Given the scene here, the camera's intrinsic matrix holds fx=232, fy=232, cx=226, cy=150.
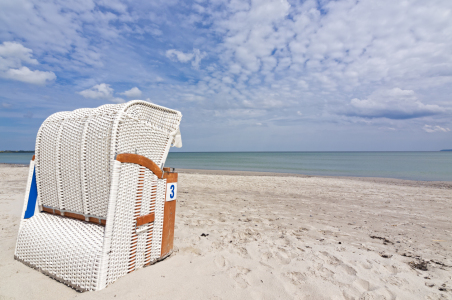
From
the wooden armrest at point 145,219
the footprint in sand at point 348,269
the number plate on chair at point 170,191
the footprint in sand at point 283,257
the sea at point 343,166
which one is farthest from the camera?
the sea at point 343,166

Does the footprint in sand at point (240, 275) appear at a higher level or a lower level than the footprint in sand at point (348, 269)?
lower

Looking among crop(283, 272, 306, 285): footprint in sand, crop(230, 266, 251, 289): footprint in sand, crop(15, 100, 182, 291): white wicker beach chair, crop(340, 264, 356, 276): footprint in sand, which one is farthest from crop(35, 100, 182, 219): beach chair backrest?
crop(340, 264, 356, 276): footprint in sand

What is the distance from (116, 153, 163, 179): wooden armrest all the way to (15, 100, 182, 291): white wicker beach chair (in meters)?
0.01

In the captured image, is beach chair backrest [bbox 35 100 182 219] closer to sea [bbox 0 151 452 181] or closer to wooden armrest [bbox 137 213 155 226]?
wooden armrest [bbox 137 213 155 226]

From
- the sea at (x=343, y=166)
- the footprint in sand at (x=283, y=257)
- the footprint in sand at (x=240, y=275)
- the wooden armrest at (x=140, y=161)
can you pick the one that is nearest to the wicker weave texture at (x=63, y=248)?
the wooden armrest at (x=140, y=161)

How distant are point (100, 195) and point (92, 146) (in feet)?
1.85

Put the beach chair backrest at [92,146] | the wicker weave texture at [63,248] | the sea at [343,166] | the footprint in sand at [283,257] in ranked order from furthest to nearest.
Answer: the sea at [343,166] → the footprint in sand at [283,257] → the beach chair backrest at [92,146] → the wicker weave texture at [63,248]

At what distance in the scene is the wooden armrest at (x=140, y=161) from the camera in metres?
2.46

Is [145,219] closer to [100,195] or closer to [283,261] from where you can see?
[100,195]

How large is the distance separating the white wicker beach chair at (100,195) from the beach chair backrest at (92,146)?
0.04 feet

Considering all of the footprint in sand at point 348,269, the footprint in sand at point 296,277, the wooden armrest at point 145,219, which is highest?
the wooden armrest at point 145,219

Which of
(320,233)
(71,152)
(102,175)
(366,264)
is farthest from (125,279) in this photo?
(320,233)

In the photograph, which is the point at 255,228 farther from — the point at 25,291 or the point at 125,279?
the point at 25,291

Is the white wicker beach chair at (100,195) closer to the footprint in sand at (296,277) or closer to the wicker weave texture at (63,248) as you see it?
the wicker weave texture at (63,248)
